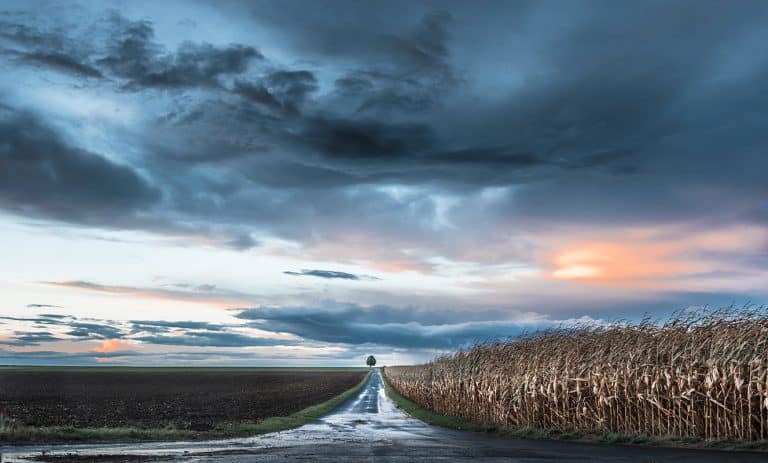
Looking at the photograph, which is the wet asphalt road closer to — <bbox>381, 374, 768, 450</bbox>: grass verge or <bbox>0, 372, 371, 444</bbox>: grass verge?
<bbox>381, 374, 768, 450</bbox>: grass verge

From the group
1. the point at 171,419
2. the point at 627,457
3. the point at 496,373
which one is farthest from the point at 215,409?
the point at 627,457

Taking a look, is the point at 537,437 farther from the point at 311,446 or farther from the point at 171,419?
the point at 171,419

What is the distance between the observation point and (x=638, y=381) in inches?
1183

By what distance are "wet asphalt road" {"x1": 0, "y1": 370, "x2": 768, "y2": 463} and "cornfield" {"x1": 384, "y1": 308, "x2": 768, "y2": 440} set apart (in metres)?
2.72

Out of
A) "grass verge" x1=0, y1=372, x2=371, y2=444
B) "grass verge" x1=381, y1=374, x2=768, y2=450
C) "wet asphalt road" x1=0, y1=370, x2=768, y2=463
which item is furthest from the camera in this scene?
"grass verge" x1=0, y1=372, x2=371, y2=444

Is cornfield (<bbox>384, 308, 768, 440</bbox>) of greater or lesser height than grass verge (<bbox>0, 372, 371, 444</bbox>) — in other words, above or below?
above

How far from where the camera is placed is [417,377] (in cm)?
7062

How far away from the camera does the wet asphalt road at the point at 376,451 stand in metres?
23.3

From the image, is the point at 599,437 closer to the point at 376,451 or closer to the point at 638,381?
the point at 638,381

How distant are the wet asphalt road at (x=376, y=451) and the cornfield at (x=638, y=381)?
2722mm

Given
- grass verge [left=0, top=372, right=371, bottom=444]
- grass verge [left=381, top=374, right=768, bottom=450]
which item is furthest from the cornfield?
grass verge [left=0, top=372, right=371, bottom=444]

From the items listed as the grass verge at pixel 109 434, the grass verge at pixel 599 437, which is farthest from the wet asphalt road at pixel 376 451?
the grass verge at pixel 109 434

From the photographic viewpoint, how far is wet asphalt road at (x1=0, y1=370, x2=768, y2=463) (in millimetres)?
23312

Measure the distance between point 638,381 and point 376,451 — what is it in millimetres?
11830
